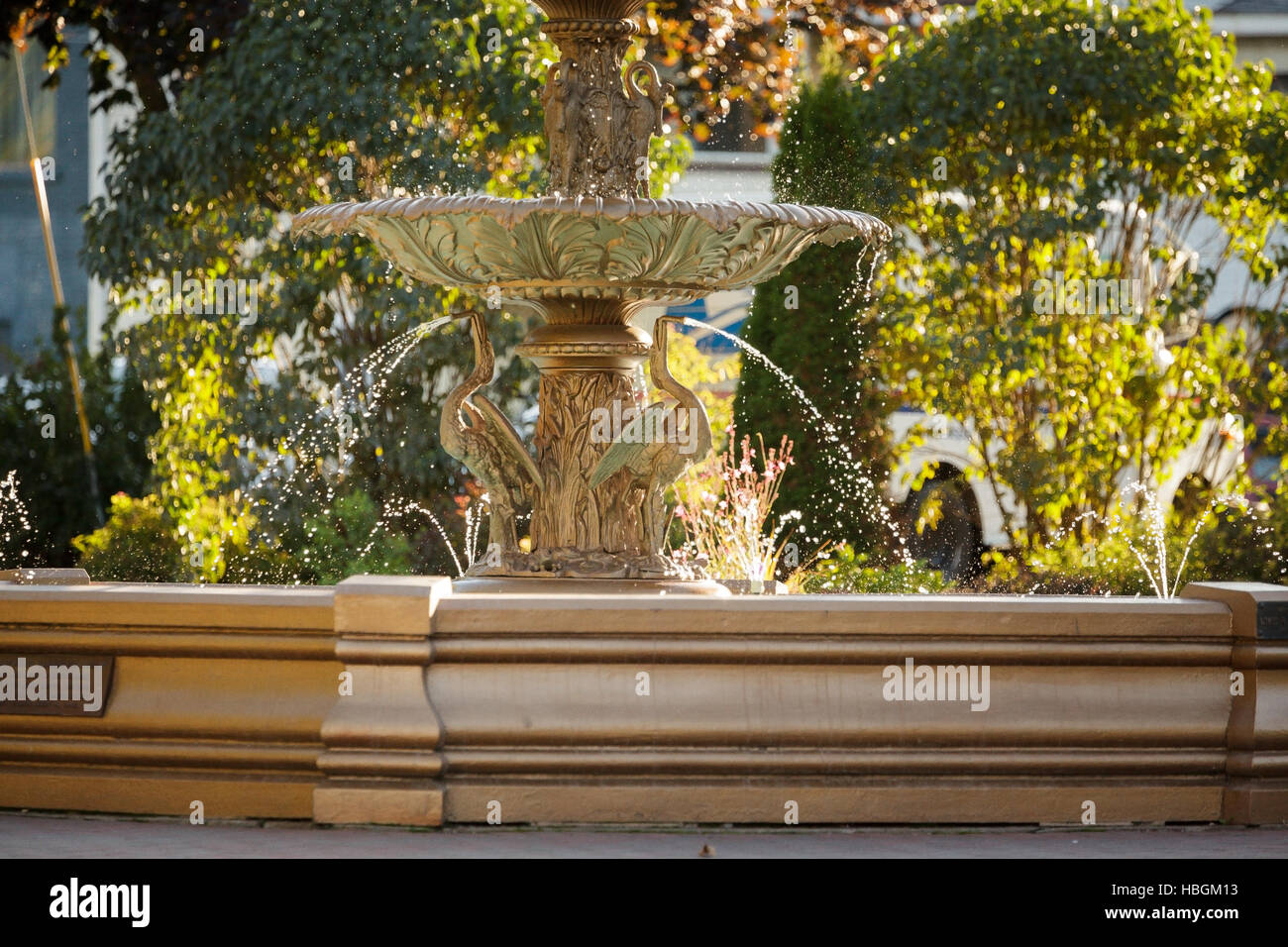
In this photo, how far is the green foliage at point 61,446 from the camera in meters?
15.6

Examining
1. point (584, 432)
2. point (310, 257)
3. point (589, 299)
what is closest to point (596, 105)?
point (589, 299)

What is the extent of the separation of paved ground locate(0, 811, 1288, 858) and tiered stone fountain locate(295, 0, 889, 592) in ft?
6.49

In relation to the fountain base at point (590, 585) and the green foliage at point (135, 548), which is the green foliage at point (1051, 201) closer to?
the green foliage at point (135, 548)

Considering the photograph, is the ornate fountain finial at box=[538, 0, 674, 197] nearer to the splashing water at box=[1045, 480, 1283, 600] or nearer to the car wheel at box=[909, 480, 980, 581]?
the splashing water at box=[1045, 480, 1283, 600]

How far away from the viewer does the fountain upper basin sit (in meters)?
7.30

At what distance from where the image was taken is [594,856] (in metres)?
5.34

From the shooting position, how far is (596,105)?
26.6 ft

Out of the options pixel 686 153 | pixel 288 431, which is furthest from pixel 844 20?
pixel 288 431

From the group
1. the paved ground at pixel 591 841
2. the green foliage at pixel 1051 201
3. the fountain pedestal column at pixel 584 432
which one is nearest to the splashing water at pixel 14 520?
the green foliage at pixel 1051 201

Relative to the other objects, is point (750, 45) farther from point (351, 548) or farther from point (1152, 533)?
point (351, 548)

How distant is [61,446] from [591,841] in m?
11.4

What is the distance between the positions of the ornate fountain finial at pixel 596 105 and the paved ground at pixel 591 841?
3.26 m

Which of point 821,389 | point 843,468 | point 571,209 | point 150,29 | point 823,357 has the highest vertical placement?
point 150,29

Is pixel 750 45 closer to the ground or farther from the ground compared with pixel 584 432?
farther from the ground
